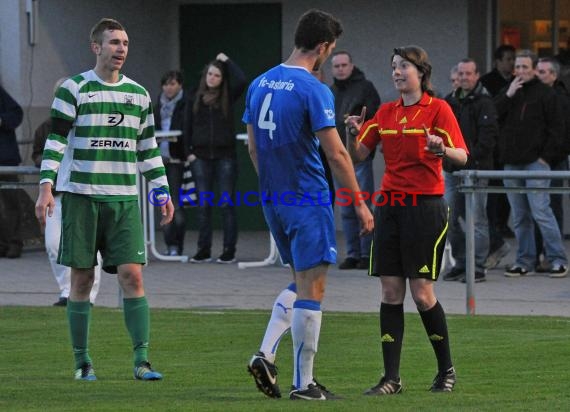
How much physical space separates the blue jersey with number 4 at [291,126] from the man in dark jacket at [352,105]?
719 centimetres

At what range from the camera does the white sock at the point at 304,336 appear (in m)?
7.64

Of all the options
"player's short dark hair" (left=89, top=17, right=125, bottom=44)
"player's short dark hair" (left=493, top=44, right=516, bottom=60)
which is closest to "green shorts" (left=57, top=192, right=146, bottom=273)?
"player's short dark hair" (left=89, top=17, right=125, bottom=44)

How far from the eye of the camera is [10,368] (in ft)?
30.2

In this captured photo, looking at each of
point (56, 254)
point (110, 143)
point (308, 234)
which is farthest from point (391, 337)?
point (56, 254)

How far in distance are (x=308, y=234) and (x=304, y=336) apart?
1.75ft

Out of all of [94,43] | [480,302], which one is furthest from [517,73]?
[94,43]

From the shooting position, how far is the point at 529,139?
14836mm

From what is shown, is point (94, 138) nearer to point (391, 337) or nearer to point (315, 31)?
point (315, 31)

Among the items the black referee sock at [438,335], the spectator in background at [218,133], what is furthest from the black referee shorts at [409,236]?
the spectator in background at [218,133]

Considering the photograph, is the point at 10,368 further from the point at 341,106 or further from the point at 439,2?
the point at 439,2

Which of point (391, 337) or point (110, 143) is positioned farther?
point (110, 143)

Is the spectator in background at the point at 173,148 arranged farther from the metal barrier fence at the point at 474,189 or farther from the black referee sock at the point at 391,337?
the black referee sock at the point at 391,337

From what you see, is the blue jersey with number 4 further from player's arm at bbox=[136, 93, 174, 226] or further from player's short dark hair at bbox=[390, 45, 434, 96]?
player's arm at bbox=[136, 93, 174, 226]

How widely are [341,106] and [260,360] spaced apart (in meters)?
7.87
